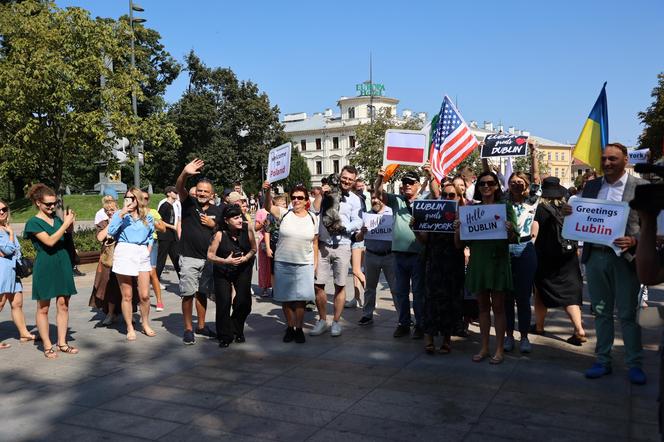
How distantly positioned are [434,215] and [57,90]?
1198cm

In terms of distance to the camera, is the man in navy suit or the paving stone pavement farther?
the man in navy suit

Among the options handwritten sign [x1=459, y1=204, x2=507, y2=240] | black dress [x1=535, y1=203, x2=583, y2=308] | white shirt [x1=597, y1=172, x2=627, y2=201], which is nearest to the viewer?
white shirt [x1=597, y1=172, x2=627, y2=201]

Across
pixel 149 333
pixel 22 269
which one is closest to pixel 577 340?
pixel 149 333

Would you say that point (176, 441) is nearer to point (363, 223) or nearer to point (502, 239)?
point (502, 239)

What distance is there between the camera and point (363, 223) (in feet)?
25.9

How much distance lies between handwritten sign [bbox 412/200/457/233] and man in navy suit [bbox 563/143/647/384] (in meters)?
1.10

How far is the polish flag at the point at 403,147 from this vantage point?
292 inches

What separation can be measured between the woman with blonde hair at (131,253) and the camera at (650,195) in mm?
6221

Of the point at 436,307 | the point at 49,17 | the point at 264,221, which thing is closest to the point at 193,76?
the point at 49,17

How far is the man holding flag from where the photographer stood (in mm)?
5352

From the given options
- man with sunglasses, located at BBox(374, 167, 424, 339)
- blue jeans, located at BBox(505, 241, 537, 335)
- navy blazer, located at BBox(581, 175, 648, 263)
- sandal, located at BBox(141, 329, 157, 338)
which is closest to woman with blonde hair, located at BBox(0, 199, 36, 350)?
sandal, located at BBox(141, 329, 157, 338)

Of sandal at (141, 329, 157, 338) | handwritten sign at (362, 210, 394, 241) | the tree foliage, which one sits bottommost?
sandal at (141, 329, 157, 338)

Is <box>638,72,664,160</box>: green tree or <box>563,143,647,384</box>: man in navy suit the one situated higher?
<box>638,72,664,160</box>: green tree

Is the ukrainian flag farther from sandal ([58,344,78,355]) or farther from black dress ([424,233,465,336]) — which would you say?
sandal ([58,344,78,355])
